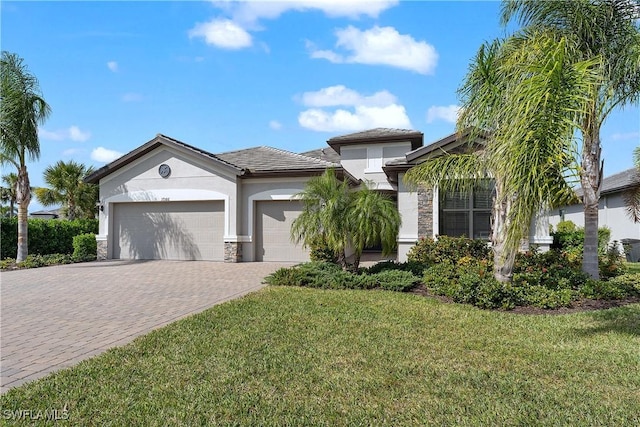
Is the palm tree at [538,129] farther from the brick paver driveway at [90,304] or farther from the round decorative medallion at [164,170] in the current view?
the round decorative medallion at [164,170]

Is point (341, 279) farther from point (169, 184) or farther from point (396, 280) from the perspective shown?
point (169, 184)

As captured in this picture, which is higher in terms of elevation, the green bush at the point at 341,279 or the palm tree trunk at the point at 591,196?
the palm tree trunk at the point at 591,196

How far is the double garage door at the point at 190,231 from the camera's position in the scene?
16500 millimetres

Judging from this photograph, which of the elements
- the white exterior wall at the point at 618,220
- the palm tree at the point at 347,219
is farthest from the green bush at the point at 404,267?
the white exterior wall at the point at 618,220

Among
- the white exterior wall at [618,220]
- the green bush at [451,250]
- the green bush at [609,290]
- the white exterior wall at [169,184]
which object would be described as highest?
the white exterior wall at [169,184]

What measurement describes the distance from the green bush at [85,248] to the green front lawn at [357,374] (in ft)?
44.0

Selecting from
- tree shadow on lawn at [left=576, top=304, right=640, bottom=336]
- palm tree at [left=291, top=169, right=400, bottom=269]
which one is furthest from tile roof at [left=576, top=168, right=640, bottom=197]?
palm tree at [left=291, top=169, right=400, bottom=269]

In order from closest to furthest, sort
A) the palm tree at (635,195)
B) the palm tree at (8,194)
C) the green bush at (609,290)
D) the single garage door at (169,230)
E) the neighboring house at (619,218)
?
the green bush at (609,290) < the palm tree at (635,195) < the single garage door at (169,230) < the neighboring house at (619,218) < the palm tree at (8,194)

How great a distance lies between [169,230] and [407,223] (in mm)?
10282

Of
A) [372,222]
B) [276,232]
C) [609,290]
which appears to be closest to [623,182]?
[609,290]

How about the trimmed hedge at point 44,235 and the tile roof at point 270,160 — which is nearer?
the tile roof at point 270,160

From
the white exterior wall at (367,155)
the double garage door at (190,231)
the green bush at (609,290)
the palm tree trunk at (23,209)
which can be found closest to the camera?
the green bush at (609,290)

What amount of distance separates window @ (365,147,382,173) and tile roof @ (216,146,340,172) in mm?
3025

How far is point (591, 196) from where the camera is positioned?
9.88 meters
